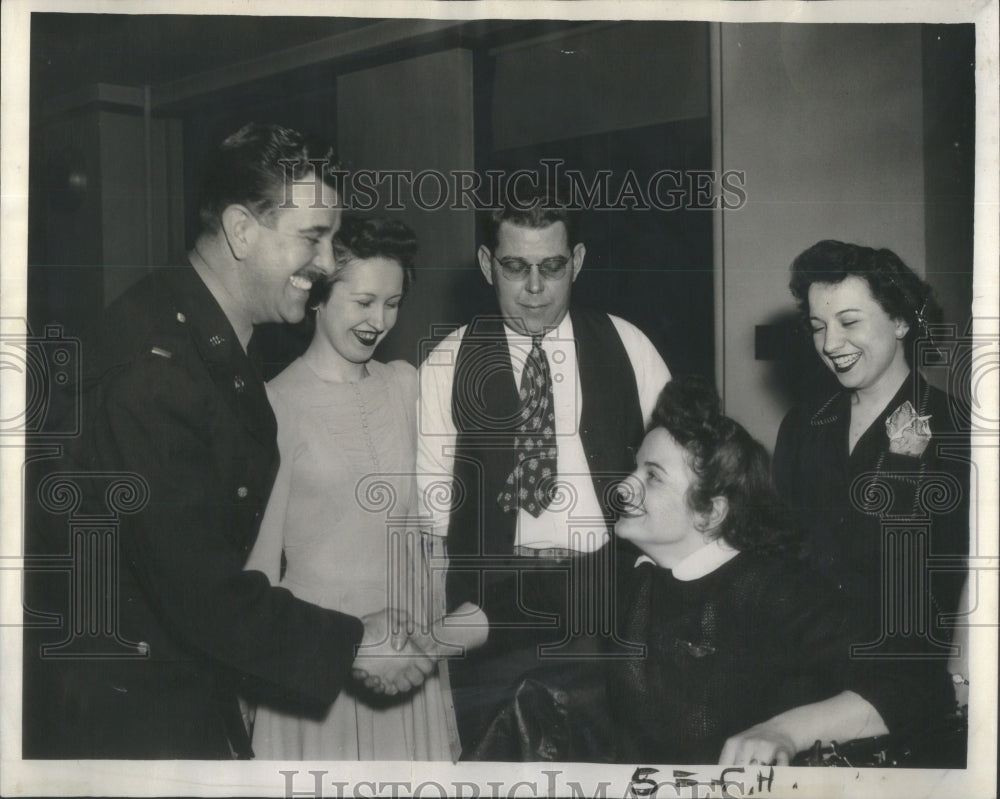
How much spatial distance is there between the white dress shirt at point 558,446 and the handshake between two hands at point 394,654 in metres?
0.17

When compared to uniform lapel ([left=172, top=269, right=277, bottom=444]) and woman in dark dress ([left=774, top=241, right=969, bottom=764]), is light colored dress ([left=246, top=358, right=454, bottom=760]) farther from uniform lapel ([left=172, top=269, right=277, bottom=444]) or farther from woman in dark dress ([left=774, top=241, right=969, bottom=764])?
woman in dark dress ([left=774, top=241, right=969, bottom=764])

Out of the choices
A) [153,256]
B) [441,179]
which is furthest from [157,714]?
→ [441,179]

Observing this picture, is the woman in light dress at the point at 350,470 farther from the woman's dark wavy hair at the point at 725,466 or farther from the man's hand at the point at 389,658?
the woman's dark wavy hair at the point at 725,466

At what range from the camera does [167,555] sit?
1.70 meters

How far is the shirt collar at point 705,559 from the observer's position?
1697 mm

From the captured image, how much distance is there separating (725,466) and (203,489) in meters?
0.87

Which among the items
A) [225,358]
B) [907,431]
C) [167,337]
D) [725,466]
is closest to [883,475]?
[907,431]

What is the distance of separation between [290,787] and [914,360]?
1286mm

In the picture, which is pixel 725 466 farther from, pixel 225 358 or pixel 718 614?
pixel 225 358

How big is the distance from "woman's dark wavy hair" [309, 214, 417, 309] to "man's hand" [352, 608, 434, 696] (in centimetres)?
55

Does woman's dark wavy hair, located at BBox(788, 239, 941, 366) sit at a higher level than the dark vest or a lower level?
higher

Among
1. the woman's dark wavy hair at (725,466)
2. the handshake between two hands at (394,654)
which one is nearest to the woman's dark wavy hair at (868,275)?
the woman's dark wavy hair at (725,466)

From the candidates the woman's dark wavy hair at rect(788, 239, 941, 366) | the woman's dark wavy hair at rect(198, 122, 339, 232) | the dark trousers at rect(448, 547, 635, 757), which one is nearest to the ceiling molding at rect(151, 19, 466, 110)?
the woman's dark wavy hair at rect(198, 122, 339, 232)

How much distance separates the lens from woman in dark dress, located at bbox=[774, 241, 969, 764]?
67.2 inches
